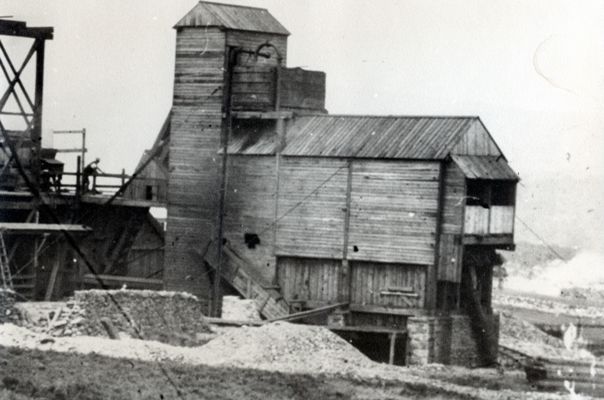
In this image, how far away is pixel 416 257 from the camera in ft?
133

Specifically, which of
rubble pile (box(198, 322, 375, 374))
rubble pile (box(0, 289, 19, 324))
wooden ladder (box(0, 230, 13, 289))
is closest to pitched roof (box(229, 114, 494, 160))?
rubble pile (box(198, 322, 375, 374))

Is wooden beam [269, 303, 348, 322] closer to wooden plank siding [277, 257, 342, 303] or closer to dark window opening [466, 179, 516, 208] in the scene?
wooden plank siding [277, 257, 342, 303]

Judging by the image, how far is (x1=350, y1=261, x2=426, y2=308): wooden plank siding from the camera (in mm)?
40844

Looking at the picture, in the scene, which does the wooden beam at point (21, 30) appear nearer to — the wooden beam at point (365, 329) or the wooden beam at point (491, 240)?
the wooden beam at point (365, 329)

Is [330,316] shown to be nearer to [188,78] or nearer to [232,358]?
[232,358]

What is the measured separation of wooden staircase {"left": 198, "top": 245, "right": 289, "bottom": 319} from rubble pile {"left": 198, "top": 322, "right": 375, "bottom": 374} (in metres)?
4.72

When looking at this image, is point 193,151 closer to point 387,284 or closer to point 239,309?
point 239,309

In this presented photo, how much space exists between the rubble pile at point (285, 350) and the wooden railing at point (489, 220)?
6964 mm

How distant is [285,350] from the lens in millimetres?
35000

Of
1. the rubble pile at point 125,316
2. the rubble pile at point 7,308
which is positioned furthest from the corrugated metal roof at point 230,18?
the rubble pile at point 7,308

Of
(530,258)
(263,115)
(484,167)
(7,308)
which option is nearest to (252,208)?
(263,115)

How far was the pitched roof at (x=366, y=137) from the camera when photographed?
4118cm

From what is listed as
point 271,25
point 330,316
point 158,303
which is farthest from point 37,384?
point 271,25

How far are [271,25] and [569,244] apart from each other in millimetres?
57024
